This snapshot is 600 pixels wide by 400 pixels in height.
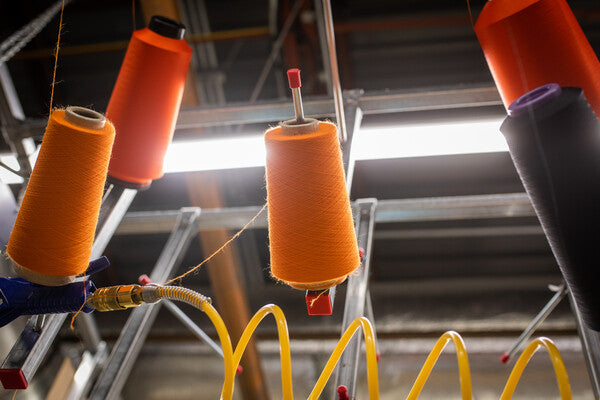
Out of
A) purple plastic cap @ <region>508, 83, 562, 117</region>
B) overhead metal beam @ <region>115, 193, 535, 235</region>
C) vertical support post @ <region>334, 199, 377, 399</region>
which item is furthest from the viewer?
overhead metal beam @ <region>115, 193, 535, 235</region>

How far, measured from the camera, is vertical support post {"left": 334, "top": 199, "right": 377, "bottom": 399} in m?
1.12

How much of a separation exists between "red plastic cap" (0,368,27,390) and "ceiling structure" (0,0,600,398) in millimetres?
2625

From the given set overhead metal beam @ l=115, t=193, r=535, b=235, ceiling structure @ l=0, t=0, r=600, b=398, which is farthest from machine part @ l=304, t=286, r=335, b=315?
ceiling structure @ l=0, t=0, r=600, b=398

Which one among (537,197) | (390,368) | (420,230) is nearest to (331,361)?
(537,197)

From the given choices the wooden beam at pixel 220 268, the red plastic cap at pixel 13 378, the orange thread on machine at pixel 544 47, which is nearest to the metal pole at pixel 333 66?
the orange thread on machine at pixel 544 47

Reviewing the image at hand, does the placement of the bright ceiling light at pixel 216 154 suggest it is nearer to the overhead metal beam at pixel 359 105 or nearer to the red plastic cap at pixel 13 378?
the overhead metal beam at pixel 359 105

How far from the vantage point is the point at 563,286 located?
1463 millimetres

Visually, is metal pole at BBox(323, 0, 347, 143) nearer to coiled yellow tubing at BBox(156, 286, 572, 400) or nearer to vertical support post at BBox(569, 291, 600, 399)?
coiled yellow tubing at BBox(156, 286, 572, 400)

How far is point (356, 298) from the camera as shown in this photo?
128cm

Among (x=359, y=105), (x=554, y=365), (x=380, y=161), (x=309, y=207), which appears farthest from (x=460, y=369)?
(x=380, y=161)

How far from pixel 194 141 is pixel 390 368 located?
239 cm

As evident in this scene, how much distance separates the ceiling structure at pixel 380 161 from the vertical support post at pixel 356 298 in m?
2.12

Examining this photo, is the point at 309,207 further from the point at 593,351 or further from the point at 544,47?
the point at 593,351

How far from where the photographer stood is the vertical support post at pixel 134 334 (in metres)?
1.34
